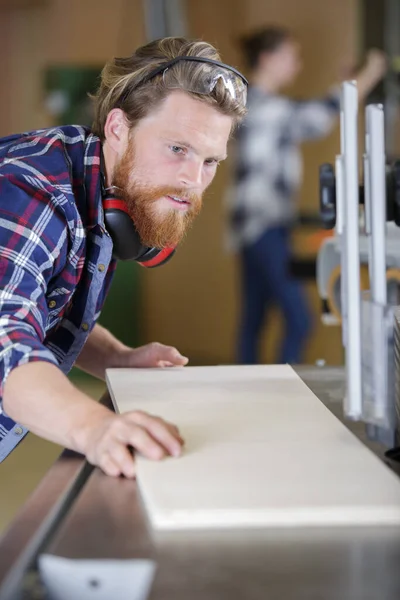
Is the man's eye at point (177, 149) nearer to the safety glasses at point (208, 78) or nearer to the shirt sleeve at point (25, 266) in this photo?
the safety glasses at point (208, 78)

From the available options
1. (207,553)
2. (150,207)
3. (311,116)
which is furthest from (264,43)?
(207,553)

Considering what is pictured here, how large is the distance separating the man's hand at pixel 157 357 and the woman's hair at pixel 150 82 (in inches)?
14.6

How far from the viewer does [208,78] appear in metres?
1.27

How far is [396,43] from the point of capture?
442cm

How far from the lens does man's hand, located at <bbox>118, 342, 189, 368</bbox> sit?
139 cm

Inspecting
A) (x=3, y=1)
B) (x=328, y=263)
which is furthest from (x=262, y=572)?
(x=3, y=1)

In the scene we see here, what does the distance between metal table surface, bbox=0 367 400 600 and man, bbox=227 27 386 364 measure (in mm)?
3133

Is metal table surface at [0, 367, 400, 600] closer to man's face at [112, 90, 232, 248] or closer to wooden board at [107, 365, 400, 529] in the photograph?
wooden board at [107, 365, 400, 529]

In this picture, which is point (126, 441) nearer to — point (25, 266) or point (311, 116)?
point (25, 266)

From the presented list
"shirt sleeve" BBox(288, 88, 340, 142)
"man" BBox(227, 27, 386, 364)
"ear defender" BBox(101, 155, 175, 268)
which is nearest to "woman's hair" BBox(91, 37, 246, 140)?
"ear defender" BBox(101, 155, 175, 268)

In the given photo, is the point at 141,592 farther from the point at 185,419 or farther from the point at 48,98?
the point at 48,98

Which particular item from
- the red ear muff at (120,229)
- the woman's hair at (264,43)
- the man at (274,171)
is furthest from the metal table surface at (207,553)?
the woman's hair at (264,43)

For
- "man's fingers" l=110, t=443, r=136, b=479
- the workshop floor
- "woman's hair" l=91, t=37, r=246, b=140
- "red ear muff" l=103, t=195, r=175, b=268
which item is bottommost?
the workshop floor

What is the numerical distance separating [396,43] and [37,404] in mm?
4001
